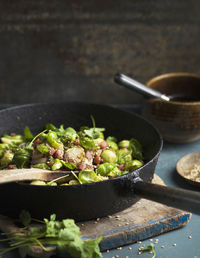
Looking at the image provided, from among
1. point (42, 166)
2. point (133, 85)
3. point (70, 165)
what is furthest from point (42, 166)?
point (133, 85)

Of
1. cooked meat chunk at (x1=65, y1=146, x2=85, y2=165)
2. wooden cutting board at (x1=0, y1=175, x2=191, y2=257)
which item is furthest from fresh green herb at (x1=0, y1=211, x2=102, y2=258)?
cooked meat chunk at (x1=65, y1=146, x2=85, y2=165)

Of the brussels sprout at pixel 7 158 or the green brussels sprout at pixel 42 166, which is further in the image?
the brussels sprout at pixel 7 158

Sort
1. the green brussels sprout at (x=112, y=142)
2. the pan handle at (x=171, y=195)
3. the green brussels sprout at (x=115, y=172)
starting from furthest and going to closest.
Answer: the green brussels sprout at (x=112, y=142) → the green brussels sprout at (x=115, y=172) → the pan handle at (x=171, y=195)

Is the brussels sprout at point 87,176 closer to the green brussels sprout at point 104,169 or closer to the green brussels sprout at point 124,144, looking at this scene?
the green brussels sprout at point 104,169

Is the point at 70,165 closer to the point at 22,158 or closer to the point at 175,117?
the point at 22,158

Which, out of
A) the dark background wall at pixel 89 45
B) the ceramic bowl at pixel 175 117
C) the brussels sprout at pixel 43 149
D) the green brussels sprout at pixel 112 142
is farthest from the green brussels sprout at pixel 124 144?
the dark background wall at pixel 89 45

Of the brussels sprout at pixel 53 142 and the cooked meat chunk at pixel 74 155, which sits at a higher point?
the brussels sprout at pixel 53 142
